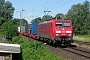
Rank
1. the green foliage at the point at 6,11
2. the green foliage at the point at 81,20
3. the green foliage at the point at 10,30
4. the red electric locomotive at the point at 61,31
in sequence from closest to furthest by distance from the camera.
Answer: the red electric locomotive at the point at 61,31
the green foliage at the point at 10,30
the green foliage at the point at 81,20
the green foliage at the point at 6,11

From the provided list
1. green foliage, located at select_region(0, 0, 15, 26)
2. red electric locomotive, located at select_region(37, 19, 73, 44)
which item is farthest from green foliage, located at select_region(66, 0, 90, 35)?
red electric locomotive, located at select_region(37, 19, 73, 44)

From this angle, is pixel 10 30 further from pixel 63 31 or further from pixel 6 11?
pixel 6 11

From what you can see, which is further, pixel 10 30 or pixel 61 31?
pixel 10 30

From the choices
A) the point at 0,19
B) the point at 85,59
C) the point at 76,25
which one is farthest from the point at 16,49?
the point at 0,19

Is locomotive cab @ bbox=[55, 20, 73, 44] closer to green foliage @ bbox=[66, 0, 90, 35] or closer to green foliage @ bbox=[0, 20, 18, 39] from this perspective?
green foliage @ bbox=[0, 20, 18, 39]

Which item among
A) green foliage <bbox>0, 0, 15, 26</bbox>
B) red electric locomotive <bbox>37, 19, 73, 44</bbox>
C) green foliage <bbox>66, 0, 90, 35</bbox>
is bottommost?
red electric locomotive <bbox>37, 19, 73, 44</bbox>

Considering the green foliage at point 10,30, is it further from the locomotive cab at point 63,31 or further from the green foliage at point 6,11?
the green foliage at point 6,11

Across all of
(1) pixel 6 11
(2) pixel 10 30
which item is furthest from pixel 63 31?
(1) pixel 6 11

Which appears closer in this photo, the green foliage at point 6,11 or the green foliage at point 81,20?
the green foliage at point 81,20

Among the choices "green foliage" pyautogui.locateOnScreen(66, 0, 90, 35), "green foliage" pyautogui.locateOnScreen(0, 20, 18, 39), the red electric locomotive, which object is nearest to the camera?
the red electric locomotive

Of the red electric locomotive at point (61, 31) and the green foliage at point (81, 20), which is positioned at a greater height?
the green foliage at point (81, 20)

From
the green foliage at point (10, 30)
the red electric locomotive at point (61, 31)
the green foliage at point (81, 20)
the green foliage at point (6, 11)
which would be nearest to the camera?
the red electric locomotive at point (61, 31)

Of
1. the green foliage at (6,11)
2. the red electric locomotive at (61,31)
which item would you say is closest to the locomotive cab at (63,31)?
the red electric locomotive at (61,31)

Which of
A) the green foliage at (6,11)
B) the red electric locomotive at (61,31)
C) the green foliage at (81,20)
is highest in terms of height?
the green foliage at (6,11)
